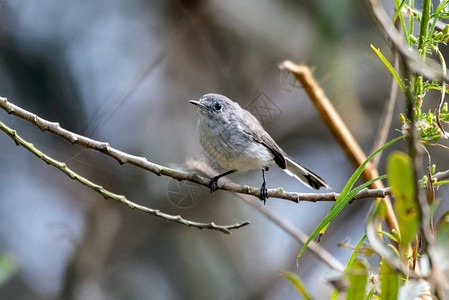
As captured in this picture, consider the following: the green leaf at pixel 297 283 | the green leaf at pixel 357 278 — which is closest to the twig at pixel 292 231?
the green leaf at pixel 297 283

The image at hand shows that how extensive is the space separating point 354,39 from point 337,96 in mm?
573

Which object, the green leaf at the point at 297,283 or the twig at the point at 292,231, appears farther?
the twig at the point at 292,231

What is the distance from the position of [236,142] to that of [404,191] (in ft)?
6.90

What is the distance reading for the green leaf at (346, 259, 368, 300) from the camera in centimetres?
74

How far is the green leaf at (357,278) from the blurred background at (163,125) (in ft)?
Answer: 10.5

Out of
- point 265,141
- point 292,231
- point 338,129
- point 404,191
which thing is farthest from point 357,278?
point 265,141

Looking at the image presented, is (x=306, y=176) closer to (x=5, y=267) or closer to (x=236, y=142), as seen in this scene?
(x=236, y=142)

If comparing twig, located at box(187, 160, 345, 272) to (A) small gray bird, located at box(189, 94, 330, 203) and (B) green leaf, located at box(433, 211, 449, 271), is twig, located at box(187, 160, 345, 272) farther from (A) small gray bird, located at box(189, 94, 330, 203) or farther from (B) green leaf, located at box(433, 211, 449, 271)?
(B) green leaf, located at box(433, 211, 449, 271)

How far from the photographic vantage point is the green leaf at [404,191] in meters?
0.67

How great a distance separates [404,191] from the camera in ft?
2.27

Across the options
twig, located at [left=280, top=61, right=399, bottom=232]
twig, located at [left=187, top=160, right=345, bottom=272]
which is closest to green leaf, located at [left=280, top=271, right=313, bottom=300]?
twig, located at [left=187, top=160, right=345, bottom=272]

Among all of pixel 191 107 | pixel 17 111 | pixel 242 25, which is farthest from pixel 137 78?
pixel 17 111

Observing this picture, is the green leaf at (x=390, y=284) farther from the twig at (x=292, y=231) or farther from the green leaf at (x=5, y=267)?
the green leaf at (x=5, y=267)

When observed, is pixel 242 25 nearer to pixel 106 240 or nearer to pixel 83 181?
pixel 106 240
